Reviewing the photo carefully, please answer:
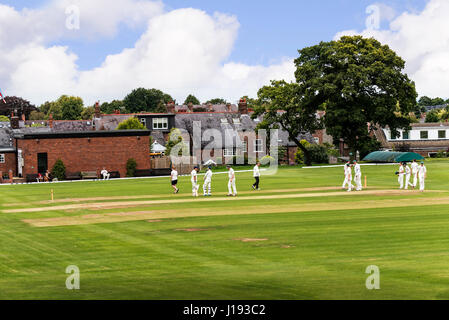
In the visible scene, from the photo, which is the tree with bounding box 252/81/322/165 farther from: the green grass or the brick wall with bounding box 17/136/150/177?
the green grass

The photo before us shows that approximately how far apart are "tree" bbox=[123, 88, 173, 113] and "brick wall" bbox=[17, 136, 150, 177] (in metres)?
89.7

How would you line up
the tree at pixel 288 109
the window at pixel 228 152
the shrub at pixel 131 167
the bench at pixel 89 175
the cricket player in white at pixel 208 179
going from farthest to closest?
the window at pixel 228 152 → the tree at pixel 288 109 → the shrub at pixel 131 167 → the bench at pixel 89 175 → the cricket player in white at pixel 208 179

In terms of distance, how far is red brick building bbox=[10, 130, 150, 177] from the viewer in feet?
199

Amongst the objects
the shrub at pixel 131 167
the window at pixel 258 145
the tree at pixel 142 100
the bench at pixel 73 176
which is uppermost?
the tree at pixel 142 100

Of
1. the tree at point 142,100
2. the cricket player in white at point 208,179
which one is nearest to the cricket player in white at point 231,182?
the cricket player in white at point 208,179

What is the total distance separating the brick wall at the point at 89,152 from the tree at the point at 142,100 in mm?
89701

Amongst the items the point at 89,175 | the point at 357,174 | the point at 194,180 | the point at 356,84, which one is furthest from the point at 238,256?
the point at 356,84

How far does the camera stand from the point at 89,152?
2440 inches

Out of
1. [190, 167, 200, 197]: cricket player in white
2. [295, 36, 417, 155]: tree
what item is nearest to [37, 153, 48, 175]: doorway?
[295, 36, 417, 155]: tree

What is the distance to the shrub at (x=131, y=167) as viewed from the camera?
205ft

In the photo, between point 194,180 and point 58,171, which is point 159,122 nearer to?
point 58,171

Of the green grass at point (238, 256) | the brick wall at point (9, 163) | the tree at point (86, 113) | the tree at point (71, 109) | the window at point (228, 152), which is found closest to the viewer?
the green grass at point (238, 256)

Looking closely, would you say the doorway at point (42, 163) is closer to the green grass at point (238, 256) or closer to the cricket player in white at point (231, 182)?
the cricket player in white at point (231, 182)
